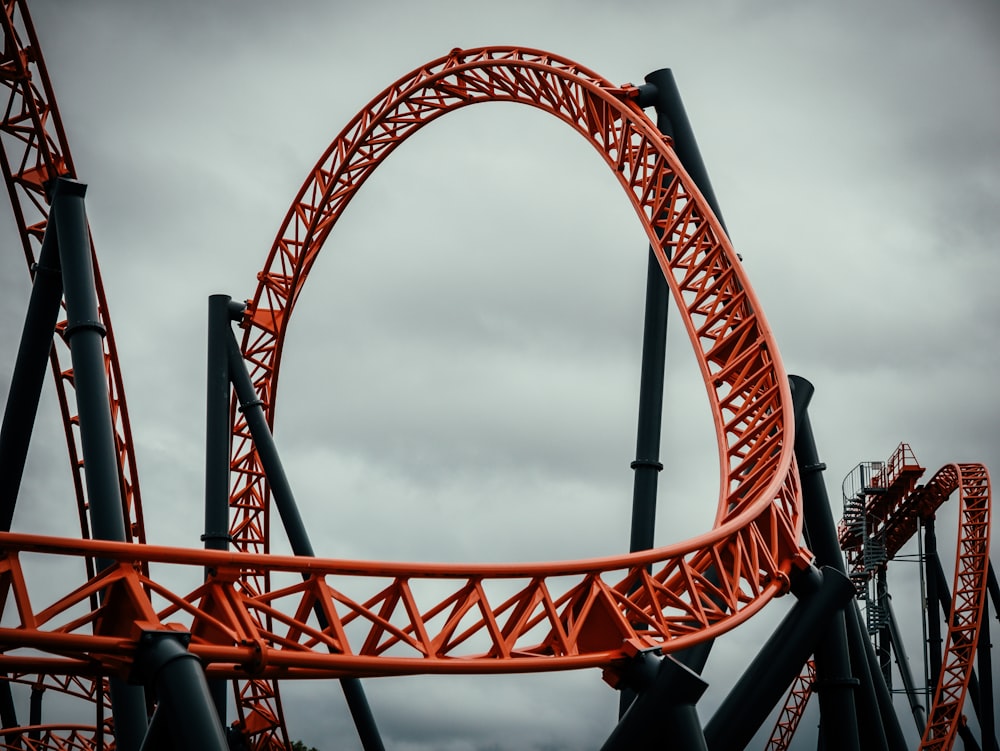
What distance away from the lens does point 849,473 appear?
2902 cm

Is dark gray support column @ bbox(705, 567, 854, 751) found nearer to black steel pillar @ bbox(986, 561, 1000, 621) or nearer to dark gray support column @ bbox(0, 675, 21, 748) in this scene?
dark gray support column @ bbox(0, 675, 21, 748)

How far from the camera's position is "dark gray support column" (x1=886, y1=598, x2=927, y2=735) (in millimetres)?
26828

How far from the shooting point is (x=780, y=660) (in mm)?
10164

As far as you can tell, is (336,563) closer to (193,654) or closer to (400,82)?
(193,654)

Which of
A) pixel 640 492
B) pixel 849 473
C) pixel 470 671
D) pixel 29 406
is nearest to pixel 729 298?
pixel 640 492

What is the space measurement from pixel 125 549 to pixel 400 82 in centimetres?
1287

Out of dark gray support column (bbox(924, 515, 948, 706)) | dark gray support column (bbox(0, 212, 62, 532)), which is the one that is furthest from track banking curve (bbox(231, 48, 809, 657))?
dark gray support column (bbox(924, 515, 948, 706))

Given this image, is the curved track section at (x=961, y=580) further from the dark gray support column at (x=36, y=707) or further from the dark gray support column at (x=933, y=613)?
the dark gray support column at (x=36, y=707)

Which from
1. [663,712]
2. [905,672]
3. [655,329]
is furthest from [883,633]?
[663,712]

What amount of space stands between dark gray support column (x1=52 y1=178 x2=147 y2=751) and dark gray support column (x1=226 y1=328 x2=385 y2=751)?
5.21 m

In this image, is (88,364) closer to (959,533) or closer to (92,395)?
(92,395)

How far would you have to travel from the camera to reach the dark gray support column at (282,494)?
51.2ft

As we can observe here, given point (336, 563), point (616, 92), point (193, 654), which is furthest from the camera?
point (616, 92)

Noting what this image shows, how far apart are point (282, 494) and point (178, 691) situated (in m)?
9.58
